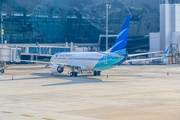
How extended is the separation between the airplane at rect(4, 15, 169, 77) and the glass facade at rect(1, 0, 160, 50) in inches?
3060

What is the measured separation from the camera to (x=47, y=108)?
1941 centimetres

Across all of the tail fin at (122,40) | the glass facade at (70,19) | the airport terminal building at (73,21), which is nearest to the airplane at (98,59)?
the tail fin at (122,40)

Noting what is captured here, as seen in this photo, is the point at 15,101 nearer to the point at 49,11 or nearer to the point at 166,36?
the point at 166,36

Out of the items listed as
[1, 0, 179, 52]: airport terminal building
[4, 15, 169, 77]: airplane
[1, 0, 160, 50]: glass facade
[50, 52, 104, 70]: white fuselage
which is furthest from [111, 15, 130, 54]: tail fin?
[1, 0, 160, 50]: glass facade

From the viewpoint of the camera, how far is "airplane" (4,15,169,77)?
134 ft

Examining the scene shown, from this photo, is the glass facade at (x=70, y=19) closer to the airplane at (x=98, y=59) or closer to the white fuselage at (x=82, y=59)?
the white fuselage at (x=82, y=59)

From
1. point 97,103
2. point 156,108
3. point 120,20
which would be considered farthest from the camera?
point 120,20

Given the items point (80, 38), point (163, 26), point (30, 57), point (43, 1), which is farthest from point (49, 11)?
point (163, 26)

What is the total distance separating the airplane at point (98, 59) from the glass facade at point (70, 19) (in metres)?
77.7

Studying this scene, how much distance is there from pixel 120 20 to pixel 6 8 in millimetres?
53332

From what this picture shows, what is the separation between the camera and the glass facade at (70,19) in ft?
423

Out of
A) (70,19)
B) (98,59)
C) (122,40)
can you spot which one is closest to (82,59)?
(98,59)

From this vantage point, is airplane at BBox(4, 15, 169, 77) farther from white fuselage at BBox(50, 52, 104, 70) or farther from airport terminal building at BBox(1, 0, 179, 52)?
airport terminal building at BBox(1, 0, 179, 52)

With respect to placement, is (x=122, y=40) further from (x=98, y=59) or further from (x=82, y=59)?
(x=82, y=59)
